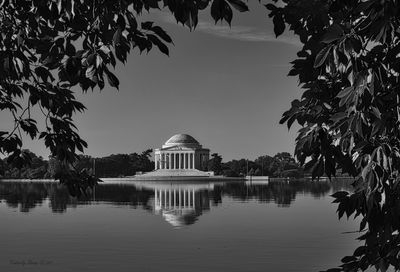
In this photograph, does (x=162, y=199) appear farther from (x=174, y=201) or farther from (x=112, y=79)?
(x=112, y=79)

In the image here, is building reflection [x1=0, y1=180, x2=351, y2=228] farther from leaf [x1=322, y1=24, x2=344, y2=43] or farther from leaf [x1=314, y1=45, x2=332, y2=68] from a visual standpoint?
leaf [x1=322, y1=24, x2=344, y2=43]

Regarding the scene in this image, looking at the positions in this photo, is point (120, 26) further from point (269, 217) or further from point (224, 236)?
point (269, 217)

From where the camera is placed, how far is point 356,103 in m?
3.78

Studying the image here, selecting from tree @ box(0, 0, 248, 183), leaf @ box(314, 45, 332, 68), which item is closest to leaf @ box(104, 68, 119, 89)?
tree @ box(0, 0, 248, 183)

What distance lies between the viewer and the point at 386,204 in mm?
4266

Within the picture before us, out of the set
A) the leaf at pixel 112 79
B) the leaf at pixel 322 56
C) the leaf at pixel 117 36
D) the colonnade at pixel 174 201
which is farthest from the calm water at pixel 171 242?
the leaf at pixel 322 56

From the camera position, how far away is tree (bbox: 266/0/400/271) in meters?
3.79

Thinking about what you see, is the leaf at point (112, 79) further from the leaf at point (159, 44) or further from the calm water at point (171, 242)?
the calm water at point (171, 242)

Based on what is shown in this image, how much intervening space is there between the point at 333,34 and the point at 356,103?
0.51 metres

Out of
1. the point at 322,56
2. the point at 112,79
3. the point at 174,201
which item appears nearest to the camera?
the point at 322,56

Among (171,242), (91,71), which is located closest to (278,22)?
(91,71)

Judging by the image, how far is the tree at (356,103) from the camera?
379 cm

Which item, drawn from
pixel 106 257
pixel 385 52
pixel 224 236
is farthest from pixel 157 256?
pixel 385 52

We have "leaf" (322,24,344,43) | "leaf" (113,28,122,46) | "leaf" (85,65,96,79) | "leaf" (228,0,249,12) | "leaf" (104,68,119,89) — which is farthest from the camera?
"leaf" (104,68,119,89)
